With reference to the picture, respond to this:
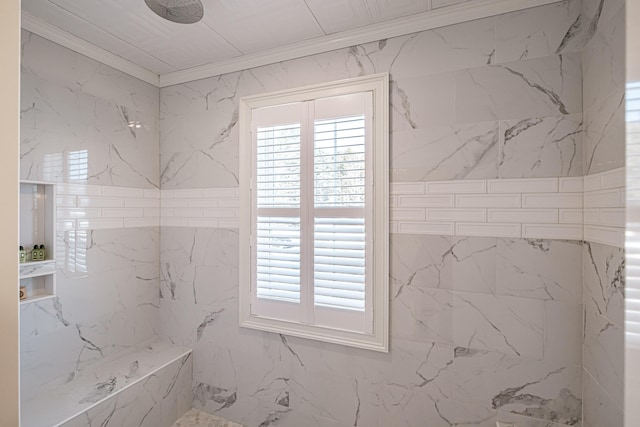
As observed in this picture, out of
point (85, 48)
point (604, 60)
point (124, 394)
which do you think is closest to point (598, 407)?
point (604, 60)

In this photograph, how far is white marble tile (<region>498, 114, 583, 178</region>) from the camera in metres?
1.24

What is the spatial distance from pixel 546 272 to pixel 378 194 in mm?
792

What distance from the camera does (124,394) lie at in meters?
1.56

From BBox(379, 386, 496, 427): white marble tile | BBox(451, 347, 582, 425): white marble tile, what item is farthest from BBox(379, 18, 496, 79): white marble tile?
BBox(379, 386, 496, 427): white marble tile

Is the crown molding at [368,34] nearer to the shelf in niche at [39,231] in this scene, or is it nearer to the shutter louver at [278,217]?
the shutter louver at [278,217]

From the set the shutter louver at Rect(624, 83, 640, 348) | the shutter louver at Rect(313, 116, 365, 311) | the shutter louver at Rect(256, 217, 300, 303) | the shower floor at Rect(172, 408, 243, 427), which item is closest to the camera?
the shutter louver at Rect(624, 83, 640, 348)

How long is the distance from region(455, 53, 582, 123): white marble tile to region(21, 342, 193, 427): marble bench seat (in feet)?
7.10

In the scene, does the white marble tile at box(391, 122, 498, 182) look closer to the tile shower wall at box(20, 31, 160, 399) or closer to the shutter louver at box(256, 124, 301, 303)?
the shutter louver at box(256, 124, 301, 303)

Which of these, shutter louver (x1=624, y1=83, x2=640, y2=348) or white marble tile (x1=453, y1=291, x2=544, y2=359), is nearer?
shutter louver (x1=624, y1=83, x2=640, y2=348)

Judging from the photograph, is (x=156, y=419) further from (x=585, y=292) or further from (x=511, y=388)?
(x=585, y=292)

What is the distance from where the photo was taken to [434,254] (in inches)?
56.3

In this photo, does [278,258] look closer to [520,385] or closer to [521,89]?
[520,385]

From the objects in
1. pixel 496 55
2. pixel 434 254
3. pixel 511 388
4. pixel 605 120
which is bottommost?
pixel 511 388

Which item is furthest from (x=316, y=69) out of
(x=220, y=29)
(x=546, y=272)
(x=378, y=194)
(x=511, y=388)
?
(x=511, y=388)
